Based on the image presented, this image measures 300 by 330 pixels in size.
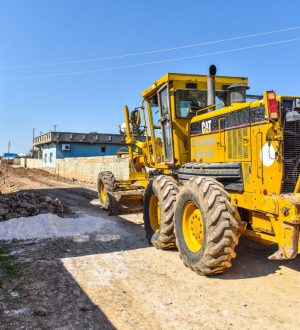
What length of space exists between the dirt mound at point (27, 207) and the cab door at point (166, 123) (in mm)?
3602

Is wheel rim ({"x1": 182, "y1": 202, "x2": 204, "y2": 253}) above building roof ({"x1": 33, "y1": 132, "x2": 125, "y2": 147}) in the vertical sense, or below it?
below

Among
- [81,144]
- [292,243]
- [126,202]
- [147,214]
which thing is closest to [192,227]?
[292,243]

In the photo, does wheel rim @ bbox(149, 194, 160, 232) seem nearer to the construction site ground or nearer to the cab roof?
the construction site ground

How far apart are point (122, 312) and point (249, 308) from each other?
1467 mm

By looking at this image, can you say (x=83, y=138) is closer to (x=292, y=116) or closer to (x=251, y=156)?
(x=251, y=156)

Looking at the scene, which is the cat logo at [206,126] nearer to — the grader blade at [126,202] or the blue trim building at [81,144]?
the grader blade at [126,202]

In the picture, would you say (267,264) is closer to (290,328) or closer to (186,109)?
(290,328)

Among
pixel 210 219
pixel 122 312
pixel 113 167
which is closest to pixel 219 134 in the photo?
pixel 210 219

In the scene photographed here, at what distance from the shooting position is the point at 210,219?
4969 mm

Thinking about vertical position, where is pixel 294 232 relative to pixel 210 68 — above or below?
below

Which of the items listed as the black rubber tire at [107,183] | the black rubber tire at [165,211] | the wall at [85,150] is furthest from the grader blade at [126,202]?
the wall at [85,150]

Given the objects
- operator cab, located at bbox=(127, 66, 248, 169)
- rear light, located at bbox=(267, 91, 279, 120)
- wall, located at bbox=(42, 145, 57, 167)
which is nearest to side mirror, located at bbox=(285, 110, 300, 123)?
rear light, located at bbox=(267, 91, 279, 120)

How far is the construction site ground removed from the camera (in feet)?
12.6

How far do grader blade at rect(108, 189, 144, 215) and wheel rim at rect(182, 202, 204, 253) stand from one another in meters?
4.01
